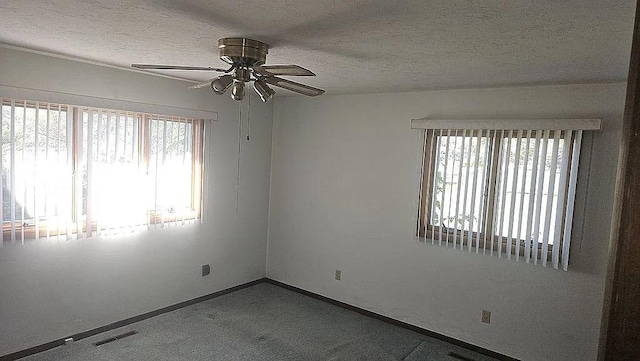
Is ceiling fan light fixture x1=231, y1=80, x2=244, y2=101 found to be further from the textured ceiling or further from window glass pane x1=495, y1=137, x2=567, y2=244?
window glass pane x1=495, y1=137, x2=567, y2=244

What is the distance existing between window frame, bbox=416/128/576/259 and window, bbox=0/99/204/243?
2110 mm

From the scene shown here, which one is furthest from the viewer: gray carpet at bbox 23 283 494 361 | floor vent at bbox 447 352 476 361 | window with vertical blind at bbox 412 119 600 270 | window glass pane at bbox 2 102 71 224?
floor vent at bbox 447 352 476 361

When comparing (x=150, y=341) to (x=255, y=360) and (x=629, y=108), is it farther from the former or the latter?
(x=629, y=108)

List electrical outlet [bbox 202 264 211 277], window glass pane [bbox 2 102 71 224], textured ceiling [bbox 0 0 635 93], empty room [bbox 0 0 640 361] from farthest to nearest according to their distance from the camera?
1. electrical outlet [bbox 202 264 211 277]
2. window glass pane [bbox 2 102 71 224]
3. empty room [bbox 0 0 640 361]
4. textured ceiling [bbox 0 0 635 93]

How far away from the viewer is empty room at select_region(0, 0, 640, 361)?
204 centimetres

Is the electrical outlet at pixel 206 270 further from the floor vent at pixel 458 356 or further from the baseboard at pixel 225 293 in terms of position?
the floor vent at pixel 458 356

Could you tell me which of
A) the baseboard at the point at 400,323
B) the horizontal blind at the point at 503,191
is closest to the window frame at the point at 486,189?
the horizontal blind at the point at 503,191

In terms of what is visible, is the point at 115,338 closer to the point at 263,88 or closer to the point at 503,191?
the point at 263,88

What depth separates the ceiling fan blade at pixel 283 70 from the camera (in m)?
1.90

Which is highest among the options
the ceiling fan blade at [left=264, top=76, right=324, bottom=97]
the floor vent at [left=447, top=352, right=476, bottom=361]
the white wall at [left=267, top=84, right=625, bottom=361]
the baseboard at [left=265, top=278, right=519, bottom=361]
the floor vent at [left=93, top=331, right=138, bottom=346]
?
the ceiling fan blade at [left=264, top=76, right=324, bottom=97]

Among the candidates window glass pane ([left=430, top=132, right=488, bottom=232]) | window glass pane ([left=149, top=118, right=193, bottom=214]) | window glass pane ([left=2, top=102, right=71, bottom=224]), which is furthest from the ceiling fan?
window glass pane ([left=430, top=132, right=488, bottom=232])

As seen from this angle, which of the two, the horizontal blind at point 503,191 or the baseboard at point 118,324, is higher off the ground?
the horizontal blind at point 503,191

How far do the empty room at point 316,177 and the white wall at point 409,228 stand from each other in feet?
0.05

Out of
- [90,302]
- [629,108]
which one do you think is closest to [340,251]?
[90,302]
